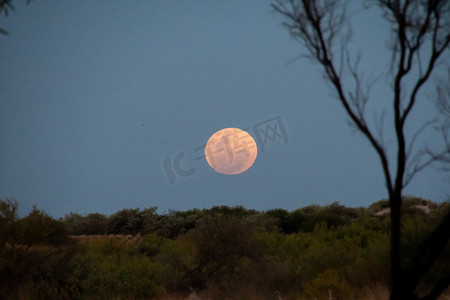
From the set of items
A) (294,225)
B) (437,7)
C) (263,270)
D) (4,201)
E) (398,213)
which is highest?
(437,7)

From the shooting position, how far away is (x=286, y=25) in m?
5.26

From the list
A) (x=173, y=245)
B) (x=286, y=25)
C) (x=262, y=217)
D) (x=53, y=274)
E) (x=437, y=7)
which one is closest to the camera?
(x=437, y=7)

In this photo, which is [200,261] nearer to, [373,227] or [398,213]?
[398,213]

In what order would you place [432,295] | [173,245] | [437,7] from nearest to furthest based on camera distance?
[432,295]
[437,7]
[173,245]

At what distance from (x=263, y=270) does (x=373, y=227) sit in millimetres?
9144

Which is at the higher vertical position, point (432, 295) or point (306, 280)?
point (432, 295)

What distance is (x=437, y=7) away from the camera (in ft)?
15.4

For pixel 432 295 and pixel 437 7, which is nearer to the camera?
pixel 432 295

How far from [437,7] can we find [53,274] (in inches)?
411

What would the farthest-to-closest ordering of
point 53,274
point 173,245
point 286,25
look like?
point 173,245 → point 53,274 → point 286,25

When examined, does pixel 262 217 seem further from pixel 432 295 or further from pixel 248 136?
pixel 432 295

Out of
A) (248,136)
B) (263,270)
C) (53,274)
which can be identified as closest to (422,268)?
(263,270)

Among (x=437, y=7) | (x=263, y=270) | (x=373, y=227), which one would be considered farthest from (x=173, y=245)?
(x=437, y=7)

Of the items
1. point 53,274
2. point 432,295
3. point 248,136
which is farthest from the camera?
point 248,136
